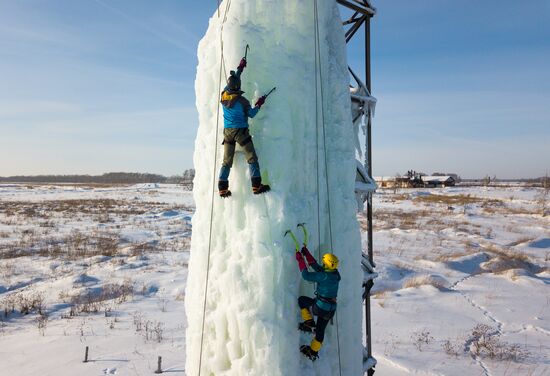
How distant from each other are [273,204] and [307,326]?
125 centimetres

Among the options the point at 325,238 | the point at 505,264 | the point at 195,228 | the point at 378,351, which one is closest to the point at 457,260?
the point at 505,264

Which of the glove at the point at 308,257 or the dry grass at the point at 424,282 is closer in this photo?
the glove at the point at 308,257

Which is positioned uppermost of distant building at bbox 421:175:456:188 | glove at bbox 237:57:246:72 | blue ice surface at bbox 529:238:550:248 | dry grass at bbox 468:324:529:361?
glove at bbox 237:57:246:72

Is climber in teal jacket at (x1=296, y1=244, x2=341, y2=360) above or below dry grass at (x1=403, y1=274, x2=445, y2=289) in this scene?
above

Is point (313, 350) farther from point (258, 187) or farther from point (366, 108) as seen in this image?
point (366, 108)

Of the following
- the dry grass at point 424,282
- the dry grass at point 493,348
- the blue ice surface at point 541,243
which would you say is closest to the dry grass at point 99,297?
the dry grass at point 424,282

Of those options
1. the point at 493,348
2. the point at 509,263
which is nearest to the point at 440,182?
the point at 509,263

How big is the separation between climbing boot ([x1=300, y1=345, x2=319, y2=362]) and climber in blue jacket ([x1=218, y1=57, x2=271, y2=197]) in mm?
1640

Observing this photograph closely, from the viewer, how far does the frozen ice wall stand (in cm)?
341

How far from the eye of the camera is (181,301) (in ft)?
36.1

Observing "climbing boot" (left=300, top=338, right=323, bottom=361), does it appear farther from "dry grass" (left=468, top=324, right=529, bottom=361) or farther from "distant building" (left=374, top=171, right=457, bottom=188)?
"distant building" (left=374, top=171, right=457, bottom=188)

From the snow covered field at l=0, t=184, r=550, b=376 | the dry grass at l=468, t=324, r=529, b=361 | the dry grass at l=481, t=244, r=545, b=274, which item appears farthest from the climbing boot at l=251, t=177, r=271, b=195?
the dry grass at l=481, t=244, r=545, b=274

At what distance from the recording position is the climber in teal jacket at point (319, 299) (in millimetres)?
3393

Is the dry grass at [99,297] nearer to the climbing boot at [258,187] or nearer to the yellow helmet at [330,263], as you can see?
the climbing boot at [258,187]
